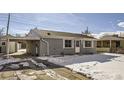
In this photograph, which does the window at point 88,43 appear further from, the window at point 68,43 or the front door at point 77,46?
the window at point 68,43

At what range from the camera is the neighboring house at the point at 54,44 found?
54.5ft

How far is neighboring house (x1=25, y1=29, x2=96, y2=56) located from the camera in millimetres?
16617

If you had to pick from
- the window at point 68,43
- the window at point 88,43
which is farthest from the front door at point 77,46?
the window at point 88,43

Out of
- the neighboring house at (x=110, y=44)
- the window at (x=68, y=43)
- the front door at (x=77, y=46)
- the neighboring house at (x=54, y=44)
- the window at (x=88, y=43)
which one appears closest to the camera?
the neighboring house at (x=54, y=44)

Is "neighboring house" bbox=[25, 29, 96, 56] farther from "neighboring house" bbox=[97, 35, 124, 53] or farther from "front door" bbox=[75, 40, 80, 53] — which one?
"neighboring house" bbox=[97, 35, 124, 53]

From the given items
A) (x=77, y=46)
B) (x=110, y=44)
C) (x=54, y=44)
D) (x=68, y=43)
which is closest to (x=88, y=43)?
(x=77, y=46)

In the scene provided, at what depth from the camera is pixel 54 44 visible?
56.7ft

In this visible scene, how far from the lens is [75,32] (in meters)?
21.9

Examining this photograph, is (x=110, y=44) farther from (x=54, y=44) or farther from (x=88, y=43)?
(x=54, y=44)

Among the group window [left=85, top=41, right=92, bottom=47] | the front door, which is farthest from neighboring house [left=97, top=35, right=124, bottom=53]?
the front door

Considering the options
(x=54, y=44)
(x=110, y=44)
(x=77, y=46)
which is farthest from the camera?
(x=110, y=44)

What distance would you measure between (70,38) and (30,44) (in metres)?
4.13
